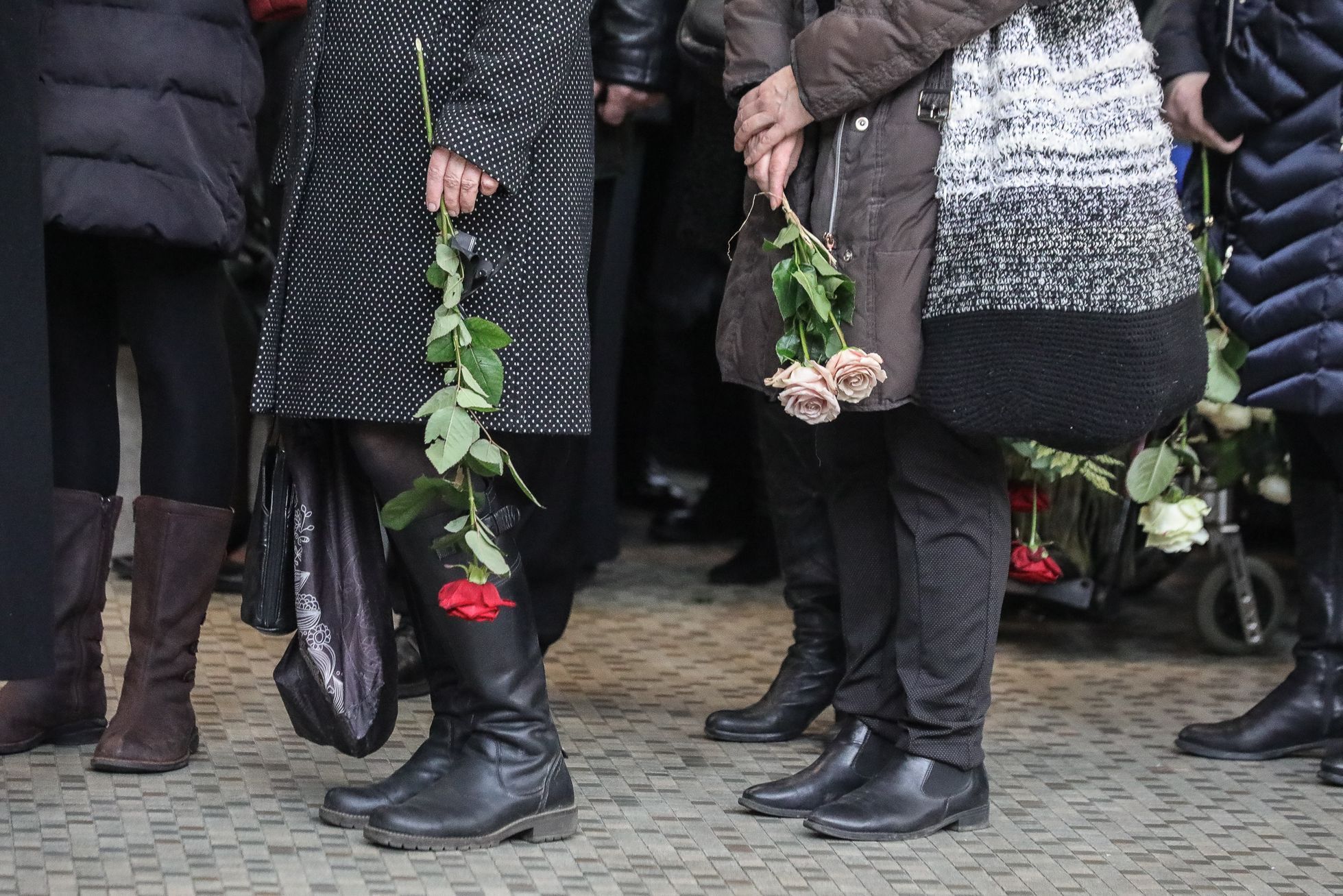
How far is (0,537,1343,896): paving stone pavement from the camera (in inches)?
81.9

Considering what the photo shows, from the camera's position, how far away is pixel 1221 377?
2734 millimetres

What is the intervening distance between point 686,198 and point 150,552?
1.15m

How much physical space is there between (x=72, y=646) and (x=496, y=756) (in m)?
0.71

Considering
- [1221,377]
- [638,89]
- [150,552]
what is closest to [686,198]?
[638,89]

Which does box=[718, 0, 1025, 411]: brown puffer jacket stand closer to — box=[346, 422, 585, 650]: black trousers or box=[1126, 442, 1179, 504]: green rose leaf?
box=[346, 422, 585, 650]: black trousers

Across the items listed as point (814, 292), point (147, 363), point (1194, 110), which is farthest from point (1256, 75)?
point (147, 363)

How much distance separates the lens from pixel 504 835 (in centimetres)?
216

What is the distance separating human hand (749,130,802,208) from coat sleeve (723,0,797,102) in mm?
99

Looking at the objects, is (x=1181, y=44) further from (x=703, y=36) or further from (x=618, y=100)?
(x=618, y=100)

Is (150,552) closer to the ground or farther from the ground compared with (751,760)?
farther from the ground

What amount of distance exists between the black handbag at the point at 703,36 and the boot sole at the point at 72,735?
128 centimetres

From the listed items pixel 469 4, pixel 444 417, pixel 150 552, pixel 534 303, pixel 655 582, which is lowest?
pixel 655 582

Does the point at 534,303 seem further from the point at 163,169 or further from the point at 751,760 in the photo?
the point at 751,760

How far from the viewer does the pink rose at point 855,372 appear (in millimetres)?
2090
